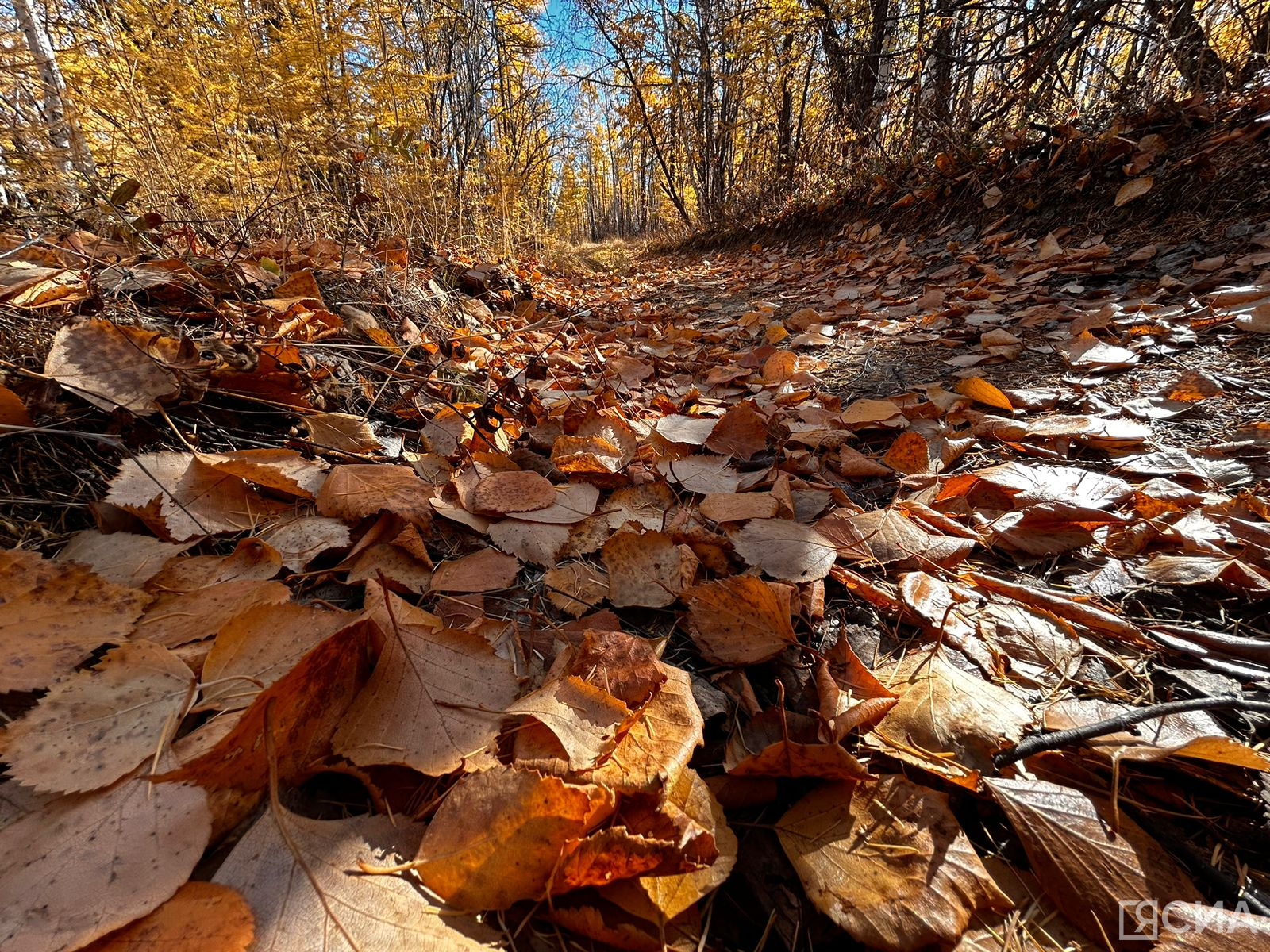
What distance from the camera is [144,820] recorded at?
1.47 ft

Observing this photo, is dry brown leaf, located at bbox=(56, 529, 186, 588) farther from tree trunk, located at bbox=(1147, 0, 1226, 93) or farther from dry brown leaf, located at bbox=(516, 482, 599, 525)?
tree trunk, located at bbox=(1147, 0, 1226, 93)

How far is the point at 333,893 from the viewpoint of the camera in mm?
442

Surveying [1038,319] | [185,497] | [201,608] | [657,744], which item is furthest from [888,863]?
[1038,319]

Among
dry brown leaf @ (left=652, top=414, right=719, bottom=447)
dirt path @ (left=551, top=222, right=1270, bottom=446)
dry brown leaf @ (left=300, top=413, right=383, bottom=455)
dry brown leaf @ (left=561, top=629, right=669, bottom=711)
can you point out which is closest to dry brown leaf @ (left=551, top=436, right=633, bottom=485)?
dry brown leaf @ (left=652, top=414, right=719, bottom=447)

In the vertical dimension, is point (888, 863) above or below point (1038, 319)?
below

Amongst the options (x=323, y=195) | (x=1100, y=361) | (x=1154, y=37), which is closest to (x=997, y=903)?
(x=1100, y=361)

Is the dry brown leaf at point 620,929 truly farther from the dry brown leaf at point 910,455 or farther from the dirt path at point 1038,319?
the dirt path at point 1038,319

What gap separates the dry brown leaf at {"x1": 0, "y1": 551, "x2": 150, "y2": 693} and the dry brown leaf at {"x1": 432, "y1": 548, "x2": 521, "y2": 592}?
1.12 feet

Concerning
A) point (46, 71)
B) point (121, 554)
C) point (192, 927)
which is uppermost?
point (46, 71)

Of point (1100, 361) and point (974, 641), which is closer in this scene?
point (974, 641)

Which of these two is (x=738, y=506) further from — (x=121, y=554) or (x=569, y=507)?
(x=121, y=554)

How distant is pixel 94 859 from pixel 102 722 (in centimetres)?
13

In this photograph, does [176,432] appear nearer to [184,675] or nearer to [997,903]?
[184,675]

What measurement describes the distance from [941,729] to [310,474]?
3.23ft
